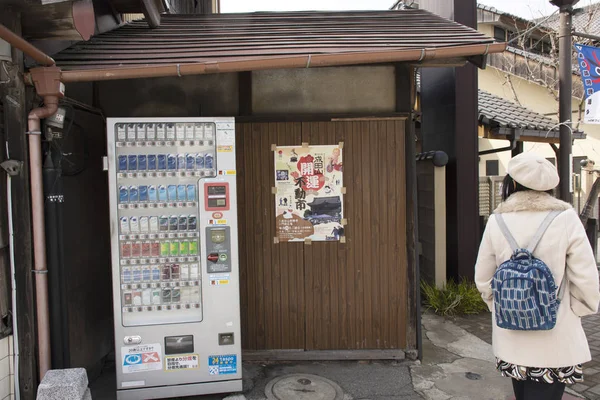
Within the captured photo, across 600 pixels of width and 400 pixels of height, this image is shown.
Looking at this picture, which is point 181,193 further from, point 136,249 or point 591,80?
point 591,80

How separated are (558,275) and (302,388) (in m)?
2.56

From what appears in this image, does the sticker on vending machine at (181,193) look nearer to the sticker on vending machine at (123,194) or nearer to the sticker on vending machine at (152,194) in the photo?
the sticker on vending machine at (152,194)

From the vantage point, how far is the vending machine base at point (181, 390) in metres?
3.82

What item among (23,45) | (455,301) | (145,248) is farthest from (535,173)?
(455,301)

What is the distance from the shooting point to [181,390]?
12.7ft

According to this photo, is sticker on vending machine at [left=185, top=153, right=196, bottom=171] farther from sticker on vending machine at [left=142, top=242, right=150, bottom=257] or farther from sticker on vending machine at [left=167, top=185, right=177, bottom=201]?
sticker on vending machine at [left=142, top=242, right=150, bottom=257]

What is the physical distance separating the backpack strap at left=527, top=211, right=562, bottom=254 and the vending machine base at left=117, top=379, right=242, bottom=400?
2.70 m

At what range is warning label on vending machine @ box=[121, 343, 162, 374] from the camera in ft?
12.5

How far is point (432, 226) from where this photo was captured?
23.3ft

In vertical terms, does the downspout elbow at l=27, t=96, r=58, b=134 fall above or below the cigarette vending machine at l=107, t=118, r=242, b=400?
above

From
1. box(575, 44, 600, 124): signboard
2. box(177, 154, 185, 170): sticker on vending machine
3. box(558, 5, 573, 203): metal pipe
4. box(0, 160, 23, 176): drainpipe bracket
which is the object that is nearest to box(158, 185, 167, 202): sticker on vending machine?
box(177, 154, 185, 170): sticker on vending machine

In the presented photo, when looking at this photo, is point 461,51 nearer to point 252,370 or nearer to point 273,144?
point 273,144

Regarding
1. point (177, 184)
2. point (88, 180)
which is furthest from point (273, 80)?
point (88, 180)

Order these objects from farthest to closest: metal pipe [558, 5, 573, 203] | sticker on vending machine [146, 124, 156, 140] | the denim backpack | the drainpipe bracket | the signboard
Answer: the signboard → metal pipe [558, 5, 573, 203] → sticker on vending machine [146, 124, 156, 140] → the drainpipe bracket → the denim backpack
